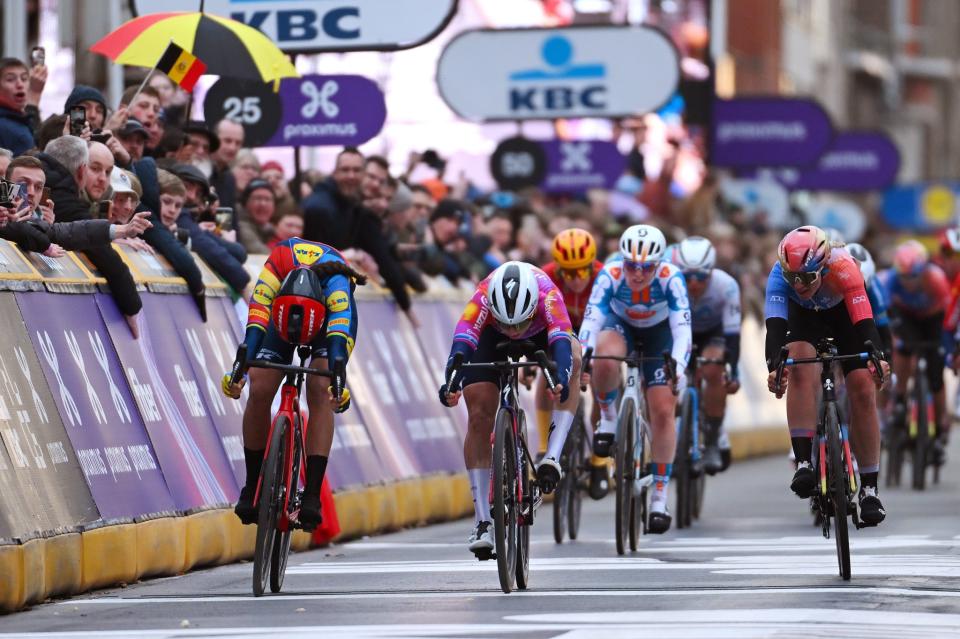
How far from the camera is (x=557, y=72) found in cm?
2739

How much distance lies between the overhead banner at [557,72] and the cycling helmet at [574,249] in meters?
10.8

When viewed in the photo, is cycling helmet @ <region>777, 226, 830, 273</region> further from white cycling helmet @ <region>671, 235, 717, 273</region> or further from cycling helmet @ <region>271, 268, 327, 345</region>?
white cycling helmet @ <region>671, 235, 717, 273</region>

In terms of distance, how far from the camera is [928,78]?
9856 centimetres

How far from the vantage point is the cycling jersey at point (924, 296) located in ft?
71.7

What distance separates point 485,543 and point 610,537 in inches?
155

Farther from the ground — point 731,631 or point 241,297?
point 241,297

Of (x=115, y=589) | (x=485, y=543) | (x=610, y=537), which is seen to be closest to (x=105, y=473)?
(x=115, y=589)

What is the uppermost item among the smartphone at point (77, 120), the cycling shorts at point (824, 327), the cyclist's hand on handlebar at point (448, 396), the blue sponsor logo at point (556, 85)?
the blue sponsor logo at point (556, 85)

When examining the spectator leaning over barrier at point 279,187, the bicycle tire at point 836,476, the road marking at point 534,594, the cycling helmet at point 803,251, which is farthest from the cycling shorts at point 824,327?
the spectator leaning over barrier at point 279,187

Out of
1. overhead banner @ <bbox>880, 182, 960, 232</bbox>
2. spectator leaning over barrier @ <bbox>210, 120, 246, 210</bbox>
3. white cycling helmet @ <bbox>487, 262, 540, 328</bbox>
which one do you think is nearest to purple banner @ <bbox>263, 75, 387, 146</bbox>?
spectator leaning over barrier @ <bbox>210, 120, 246, 210</bbox>

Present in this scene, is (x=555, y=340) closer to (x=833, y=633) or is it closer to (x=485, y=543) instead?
(x=485, y=543)

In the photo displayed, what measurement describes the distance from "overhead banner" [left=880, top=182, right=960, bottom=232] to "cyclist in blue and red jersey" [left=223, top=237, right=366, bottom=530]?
53550 millimetres

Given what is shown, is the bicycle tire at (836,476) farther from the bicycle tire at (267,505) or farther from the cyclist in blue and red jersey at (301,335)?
the bicycle tire at (267,505)

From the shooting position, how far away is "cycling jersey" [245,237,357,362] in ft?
41.0
